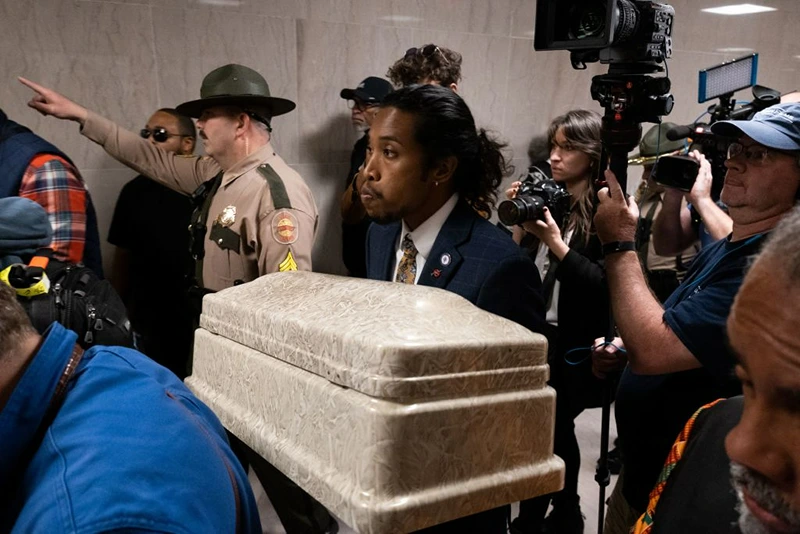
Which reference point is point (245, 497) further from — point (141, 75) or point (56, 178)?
point (141, 75)

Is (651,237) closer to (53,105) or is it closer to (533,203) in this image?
(533,203)

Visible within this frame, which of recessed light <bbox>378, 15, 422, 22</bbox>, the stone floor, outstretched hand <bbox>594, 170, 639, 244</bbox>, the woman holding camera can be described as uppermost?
recessed light <bbox>378, 15, 422, 22</bbox>

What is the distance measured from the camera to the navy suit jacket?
1392mm

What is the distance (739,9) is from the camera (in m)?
4.94

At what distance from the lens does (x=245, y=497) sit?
0.98 m

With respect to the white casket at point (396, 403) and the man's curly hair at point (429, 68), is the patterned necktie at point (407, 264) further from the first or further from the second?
the man's curly hair at point (429, 68)

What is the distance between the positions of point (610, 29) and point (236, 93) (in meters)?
1.40

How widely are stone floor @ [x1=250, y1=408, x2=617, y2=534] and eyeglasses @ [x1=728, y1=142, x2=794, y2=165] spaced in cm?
167

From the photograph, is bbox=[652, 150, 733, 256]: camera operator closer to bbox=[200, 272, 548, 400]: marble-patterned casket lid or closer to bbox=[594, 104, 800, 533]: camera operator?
bbox=[594, 104, 800, 533]: camera operator

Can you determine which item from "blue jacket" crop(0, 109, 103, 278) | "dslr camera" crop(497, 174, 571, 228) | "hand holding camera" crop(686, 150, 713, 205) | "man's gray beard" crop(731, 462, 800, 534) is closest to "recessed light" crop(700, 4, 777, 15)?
"hand holding camera" crop(686, 150, 713, 205)

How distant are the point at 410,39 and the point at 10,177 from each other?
7.66 feet

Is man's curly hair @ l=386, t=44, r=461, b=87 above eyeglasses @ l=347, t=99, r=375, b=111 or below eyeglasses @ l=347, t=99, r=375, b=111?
above

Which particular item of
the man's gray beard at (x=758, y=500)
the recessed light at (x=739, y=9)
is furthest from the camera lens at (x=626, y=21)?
the recessed light at (x=739, y=9)

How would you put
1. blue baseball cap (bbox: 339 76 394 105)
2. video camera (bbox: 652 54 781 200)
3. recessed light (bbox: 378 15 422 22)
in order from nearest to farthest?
video camera (bbox: 652 54 781 200)
blue baseball cap (bbox: 339 76 394 105)
recessed light (bbox: 378 15 422 22)
